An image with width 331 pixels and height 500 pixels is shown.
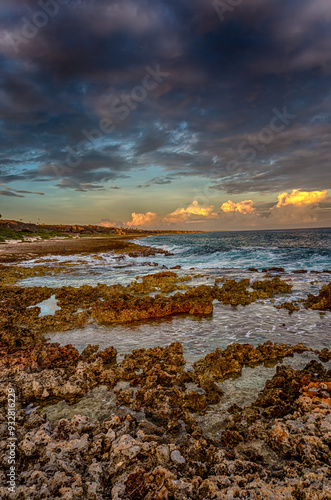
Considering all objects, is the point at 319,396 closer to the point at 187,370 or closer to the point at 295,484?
the point at 295,484

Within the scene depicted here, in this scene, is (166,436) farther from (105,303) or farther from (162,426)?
(105,303)

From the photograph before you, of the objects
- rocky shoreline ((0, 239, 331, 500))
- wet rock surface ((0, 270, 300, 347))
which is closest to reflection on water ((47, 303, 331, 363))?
wet rock surface ((0, 270, 300, 347))

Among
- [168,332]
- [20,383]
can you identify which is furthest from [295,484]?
[168,332]

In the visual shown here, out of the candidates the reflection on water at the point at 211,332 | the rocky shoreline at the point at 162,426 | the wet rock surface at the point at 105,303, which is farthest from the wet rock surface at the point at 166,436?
the wet rock surface at the point at 105,303

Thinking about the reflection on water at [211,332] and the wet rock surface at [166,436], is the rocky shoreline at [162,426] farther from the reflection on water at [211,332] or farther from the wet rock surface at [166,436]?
the reflection on water at [211,332]

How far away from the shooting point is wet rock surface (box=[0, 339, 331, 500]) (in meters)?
2.93

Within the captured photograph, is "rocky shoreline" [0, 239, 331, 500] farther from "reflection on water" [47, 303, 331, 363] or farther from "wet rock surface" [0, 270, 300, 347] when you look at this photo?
"wet rock surface" [0, 270, 300, 347]

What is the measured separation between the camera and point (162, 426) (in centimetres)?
429

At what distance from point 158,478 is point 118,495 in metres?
0.48

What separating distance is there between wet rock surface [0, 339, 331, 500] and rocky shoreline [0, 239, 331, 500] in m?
0.02

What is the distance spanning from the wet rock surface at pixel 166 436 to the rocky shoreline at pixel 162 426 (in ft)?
0.05

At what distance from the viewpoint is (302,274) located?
64.2ft

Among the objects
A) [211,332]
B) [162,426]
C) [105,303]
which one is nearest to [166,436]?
[162,426]

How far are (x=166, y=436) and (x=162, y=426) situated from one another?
27 centimetres
